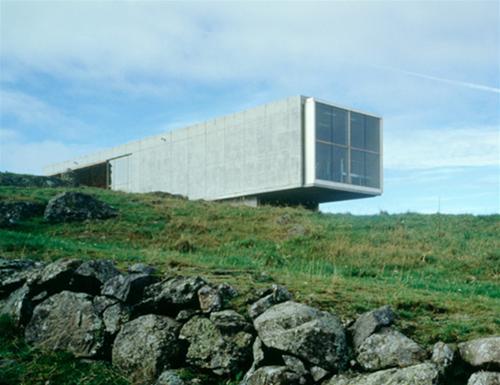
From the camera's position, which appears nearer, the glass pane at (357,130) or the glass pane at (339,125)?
the glass pane at (339,125)

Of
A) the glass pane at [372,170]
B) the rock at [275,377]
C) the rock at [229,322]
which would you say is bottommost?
the rock at [275,377]

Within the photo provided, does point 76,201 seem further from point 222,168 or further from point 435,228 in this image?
point 222,168

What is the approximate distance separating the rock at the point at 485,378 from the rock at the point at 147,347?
11.4 feet

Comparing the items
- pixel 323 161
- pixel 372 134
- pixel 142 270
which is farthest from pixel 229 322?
pixel 372 134

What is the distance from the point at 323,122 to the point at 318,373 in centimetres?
3484

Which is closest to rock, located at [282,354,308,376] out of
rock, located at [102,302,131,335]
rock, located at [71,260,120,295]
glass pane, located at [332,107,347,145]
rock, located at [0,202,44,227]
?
rock, located at [102,302,131,335]

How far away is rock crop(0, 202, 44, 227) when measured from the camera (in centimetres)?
1970

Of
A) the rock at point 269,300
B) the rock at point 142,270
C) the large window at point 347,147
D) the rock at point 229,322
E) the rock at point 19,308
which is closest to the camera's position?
the rock at point 229,322

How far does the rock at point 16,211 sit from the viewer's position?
19.7 meters

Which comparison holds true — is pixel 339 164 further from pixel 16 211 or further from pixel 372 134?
pixel 16 211

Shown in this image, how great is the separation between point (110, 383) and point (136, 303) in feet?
3.76

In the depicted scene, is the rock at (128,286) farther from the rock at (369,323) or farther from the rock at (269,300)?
the rock at (369,323)

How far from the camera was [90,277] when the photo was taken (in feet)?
30.6

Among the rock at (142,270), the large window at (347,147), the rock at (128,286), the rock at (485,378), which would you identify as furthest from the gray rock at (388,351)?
the large window at (347,147)
